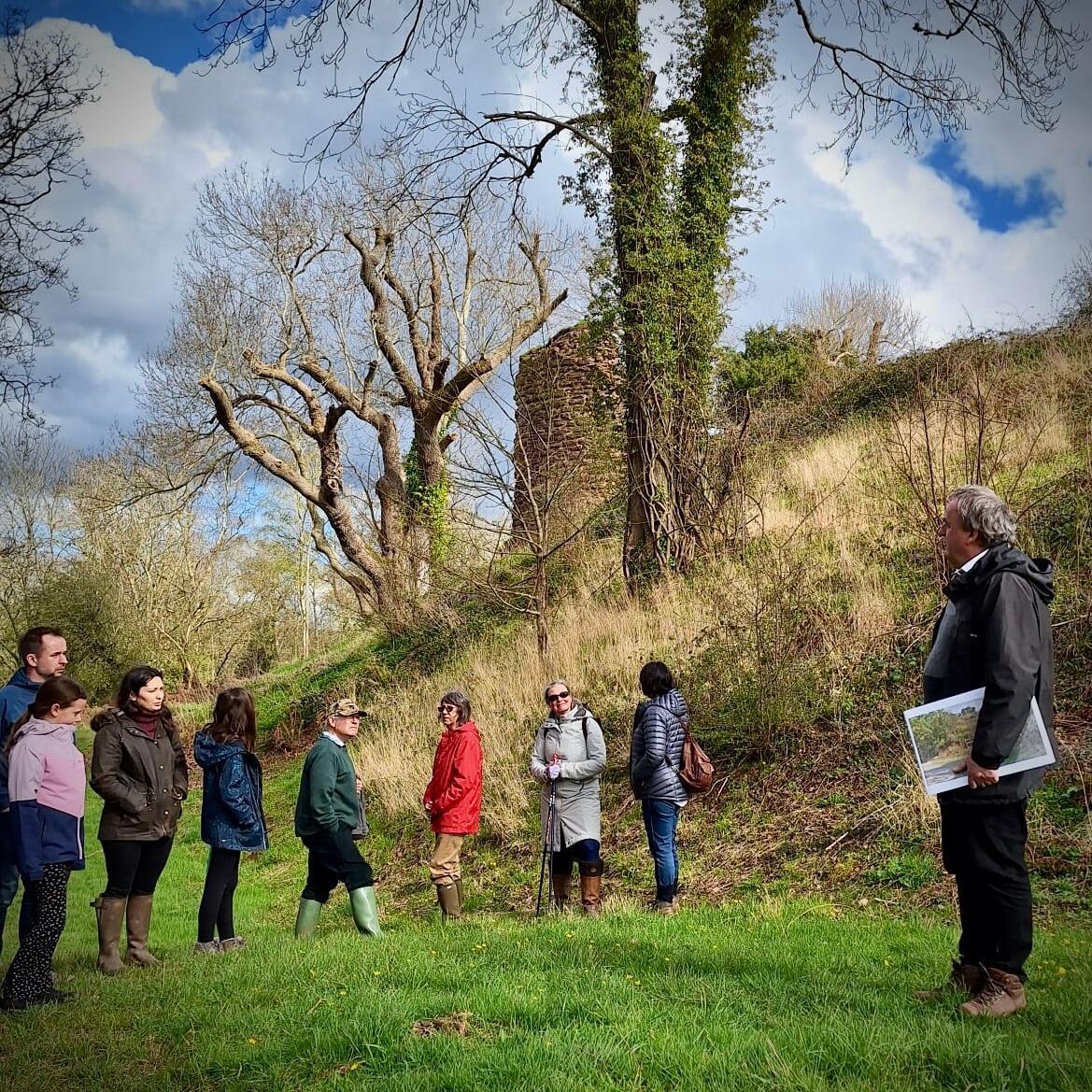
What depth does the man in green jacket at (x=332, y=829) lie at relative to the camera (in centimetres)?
667

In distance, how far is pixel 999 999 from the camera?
373 cm

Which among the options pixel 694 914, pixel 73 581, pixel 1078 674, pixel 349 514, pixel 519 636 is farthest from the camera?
pixel 73 581

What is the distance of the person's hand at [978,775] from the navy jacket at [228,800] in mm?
4886

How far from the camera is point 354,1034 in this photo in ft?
13.2

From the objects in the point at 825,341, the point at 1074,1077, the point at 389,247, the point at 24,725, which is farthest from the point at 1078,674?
the point at 389,247

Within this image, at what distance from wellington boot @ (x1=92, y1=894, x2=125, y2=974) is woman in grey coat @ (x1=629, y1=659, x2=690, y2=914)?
3.77 metres

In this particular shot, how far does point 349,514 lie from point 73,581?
10219 mm

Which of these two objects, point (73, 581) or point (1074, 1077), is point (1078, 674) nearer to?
point (1074, 1077)

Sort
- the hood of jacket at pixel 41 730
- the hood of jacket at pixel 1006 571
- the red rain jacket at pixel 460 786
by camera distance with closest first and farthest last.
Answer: the hood of jacket at pixel 1006 571 → the hood of jacket at pixel 41 730 → the red rain jacket at pixel 460 786

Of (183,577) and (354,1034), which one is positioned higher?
(183,577)

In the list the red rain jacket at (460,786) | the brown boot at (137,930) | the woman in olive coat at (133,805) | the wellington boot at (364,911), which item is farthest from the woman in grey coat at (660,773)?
the brown boot at (137,930)

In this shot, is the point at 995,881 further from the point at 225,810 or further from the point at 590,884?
the point at 225,810

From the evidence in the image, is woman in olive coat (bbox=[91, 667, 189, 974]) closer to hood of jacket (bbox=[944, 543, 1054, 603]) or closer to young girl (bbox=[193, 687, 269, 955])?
young girl (bbox=[193, 687, 269, 955])

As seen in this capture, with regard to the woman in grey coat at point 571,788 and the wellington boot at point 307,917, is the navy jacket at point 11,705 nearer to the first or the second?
the wellington boot at point 307,917
